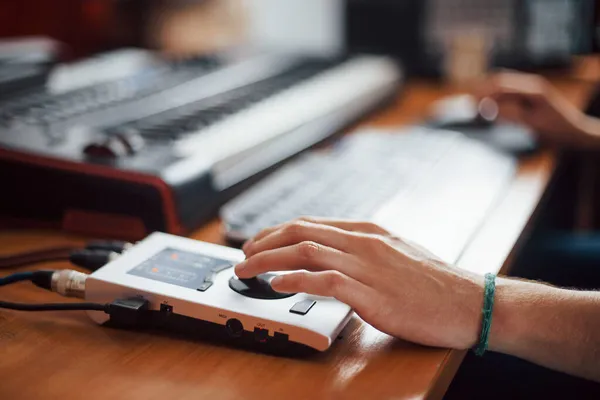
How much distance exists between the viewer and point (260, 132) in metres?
1.07

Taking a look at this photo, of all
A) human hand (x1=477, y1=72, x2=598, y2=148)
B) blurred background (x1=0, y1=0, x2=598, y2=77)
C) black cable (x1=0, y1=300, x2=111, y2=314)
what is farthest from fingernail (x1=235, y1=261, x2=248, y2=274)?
blurred background (x1=0, y1=0, x2=598, y2=77)

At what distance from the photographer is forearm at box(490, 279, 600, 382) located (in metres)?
0.66

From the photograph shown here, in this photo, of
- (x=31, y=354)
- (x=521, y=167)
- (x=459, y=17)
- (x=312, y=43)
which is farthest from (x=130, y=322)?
(x=312, y=43)

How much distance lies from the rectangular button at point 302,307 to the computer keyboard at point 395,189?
18 centimetres

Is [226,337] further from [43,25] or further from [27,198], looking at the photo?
[43,25]

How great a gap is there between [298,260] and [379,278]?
77 millimetres

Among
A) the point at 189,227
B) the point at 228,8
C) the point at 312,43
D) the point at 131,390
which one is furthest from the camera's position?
the point at 312,43

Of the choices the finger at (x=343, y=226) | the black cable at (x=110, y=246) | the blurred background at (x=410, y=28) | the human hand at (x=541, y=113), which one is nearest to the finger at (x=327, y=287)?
the finger at (x=343, y=226)

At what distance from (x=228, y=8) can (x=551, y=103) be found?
44.4 inches

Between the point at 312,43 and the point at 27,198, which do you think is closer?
the point at 27,198

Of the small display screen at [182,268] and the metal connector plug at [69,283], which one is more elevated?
the small display screen at [182,268]

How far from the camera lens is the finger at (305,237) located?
2.25ft

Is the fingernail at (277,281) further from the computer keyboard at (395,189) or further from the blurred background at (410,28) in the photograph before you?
the blurred background at (410,28)

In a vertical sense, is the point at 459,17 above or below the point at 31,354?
above
